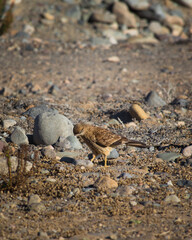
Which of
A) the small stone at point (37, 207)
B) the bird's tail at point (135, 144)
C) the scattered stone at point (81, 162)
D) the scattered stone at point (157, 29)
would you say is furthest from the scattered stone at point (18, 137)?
the scattered stone at point (157, 29)

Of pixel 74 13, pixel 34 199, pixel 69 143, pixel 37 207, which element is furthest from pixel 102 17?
pixel 37 207

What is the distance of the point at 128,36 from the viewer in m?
15.1

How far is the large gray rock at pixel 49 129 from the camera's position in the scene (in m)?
6.87

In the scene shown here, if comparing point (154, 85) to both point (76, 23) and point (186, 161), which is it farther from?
point (76, 23)

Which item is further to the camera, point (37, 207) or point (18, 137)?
point (18, 137)

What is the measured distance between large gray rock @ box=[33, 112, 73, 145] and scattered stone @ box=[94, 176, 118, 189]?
70.1 inches

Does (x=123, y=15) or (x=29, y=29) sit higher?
(x=123, y=15)

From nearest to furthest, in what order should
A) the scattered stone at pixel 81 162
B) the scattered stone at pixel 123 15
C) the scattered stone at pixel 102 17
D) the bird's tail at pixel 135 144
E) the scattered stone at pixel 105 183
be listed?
the scattered stone at pixel 105 183 → the scattered stone at pixel 81 162 → the bird's tail at pixel 135 144 → the scattered stone at pixel 102 17 → the scattered stone at pixel 123 15

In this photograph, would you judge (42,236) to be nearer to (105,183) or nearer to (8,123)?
(105,183)

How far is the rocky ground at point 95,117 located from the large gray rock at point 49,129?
20mm

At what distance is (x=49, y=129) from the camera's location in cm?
689

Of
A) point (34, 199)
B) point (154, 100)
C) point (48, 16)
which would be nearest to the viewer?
point (34, 199)

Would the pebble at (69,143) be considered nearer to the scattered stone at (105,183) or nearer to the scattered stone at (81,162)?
the scattered stone at (81,162)

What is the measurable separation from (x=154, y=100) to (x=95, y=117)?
69.3 inches
